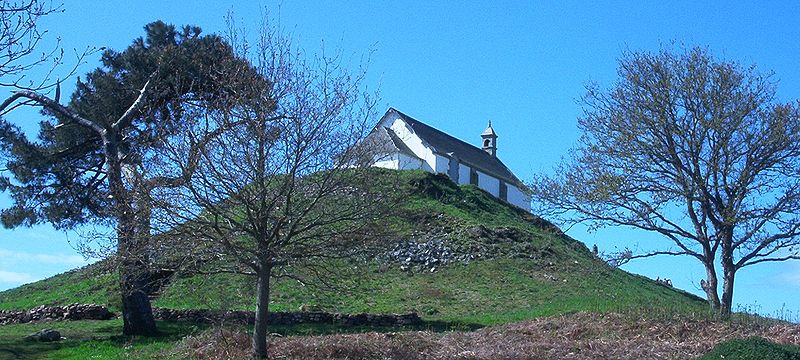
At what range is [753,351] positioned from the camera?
11133 mm

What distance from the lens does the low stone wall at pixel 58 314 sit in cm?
2147

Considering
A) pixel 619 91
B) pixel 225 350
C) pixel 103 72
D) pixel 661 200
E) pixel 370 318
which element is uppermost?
pixel 103 72

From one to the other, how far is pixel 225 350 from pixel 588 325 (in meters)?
6.58

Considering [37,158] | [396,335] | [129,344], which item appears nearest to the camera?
[396,335]

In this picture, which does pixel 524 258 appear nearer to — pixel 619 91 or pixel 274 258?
pixel 619 91

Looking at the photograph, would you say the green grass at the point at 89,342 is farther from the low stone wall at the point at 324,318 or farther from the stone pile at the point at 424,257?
the stone pile at the point at 424,257

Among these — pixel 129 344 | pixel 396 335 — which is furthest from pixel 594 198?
pixel 129 344

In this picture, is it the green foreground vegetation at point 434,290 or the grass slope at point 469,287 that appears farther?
the grass slope at point 469,287

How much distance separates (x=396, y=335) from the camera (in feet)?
50.9

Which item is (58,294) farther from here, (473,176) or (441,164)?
(473,176)

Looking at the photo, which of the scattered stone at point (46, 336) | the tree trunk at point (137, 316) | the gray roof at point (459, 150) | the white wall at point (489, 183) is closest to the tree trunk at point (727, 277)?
the tree trunk at point (137, 316)

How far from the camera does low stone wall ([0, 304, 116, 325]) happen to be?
70.4 feet

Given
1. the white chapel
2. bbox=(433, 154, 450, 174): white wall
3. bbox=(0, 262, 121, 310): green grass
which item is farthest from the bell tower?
bbox=(0, 262, 121, 310): green grass

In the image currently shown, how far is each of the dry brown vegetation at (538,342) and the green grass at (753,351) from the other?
2035 millimetres
